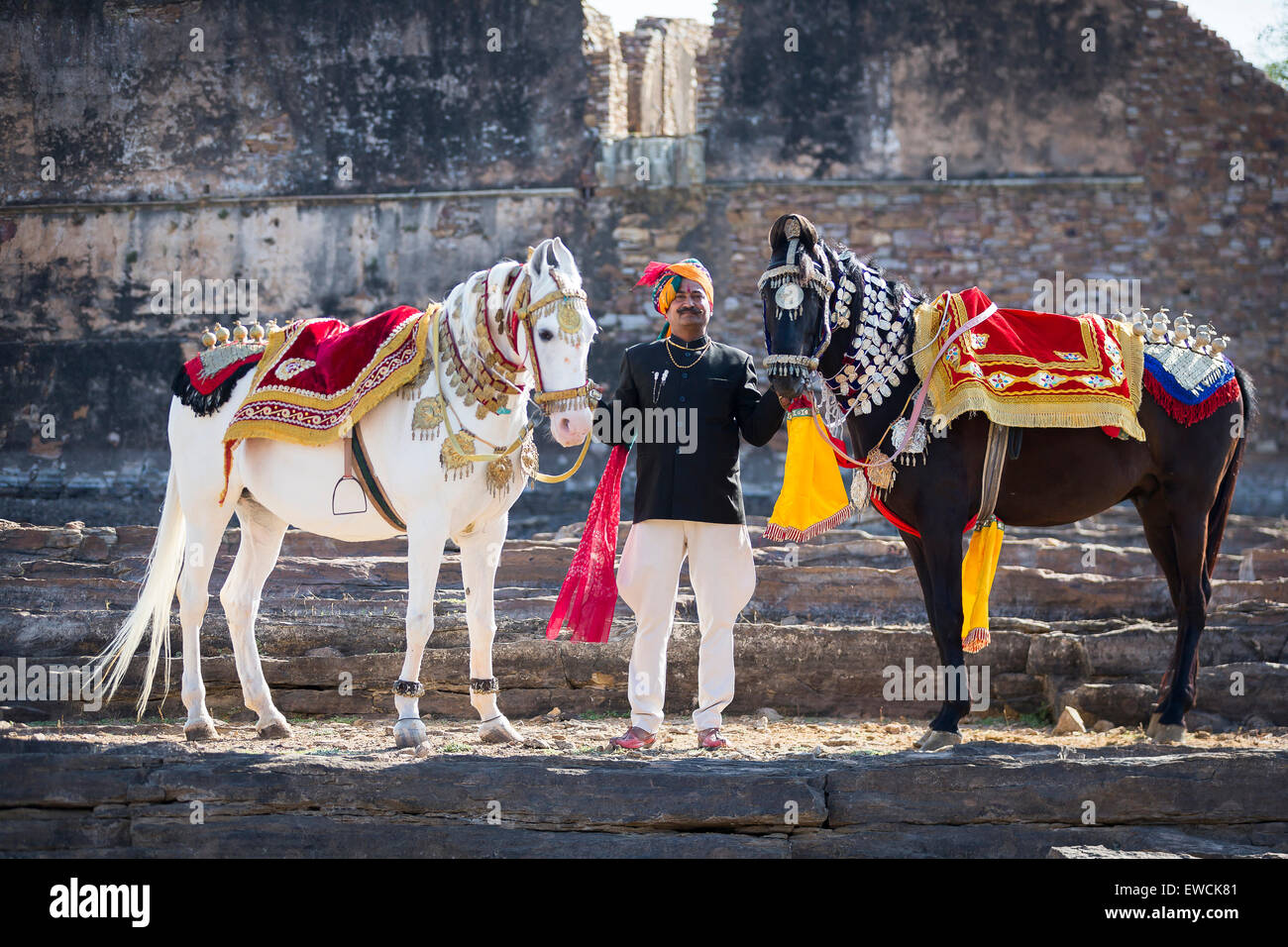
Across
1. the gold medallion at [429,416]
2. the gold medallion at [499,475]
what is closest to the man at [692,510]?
the gold medallion at [499,475]

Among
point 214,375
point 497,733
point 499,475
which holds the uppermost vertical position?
point 214,375

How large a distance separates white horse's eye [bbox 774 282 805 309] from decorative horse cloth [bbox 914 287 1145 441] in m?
0.84

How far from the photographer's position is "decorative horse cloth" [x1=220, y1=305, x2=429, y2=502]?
6.97 m

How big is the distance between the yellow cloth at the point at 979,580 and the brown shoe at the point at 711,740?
4.59 feet

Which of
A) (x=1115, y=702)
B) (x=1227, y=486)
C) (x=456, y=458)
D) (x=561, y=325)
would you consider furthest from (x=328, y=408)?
(x=1227, y=486)

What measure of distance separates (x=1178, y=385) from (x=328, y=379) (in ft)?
14.3

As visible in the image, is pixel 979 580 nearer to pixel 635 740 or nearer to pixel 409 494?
pixel 635 740

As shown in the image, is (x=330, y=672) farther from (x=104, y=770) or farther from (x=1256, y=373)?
(x=1256, y=373)

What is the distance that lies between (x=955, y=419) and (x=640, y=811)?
2.47 meters

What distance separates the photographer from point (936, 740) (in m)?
6.38

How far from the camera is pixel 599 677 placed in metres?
8.68

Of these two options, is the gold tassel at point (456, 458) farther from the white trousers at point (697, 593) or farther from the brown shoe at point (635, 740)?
the brown shoe at point (635, 740)

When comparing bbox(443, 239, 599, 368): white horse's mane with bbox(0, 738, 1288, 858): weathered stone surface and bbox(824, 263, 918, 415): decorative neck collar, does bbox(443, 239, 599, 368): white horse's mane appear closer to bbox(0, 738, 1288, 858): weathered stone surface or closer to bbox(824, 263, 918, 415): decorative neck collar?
bbox(824, 263, 918, 415): decorative neck collar

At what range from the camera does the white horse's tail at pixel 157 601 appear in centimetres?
774
